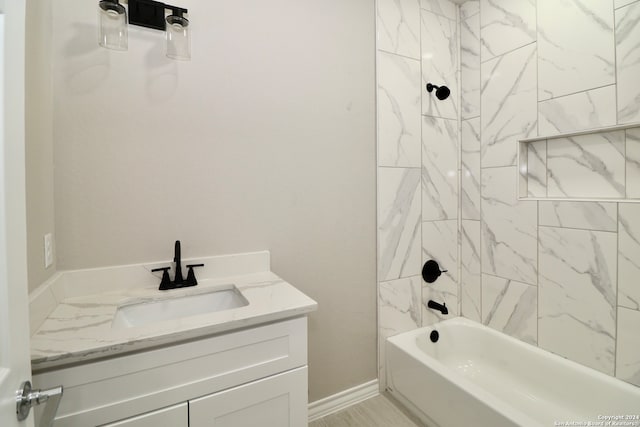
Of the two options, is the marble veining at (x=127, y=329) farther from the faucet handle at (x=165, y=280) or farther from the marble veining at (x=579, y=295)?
the marble veining at (x=579, y=295)

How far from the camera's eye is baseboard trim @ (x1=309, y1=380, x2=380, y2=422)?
1684 mm

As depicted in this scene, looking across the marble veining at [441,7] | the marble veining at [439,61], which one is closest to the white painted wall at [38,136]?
the marble veining at [439,61]

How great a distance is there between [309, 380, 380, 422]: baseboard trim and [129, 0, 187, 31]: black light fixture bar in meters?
2.13

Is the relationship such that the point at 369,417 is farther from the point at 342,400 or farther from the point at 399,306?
the point at 399,306

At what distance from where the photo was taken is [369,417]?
1706 millimetres

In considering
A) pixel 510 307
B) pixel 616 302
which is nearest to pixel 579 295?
pixel 616 302

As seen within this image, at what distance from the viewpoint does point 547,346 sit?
1.73 m

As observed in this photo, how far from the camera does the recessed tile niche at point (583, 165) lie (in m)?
1.43

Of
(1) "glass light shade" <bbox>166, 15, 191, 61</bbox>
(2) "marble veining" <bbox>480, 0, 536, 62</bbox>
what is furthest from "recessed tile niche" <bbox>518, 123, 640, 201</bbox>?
(1) "glass light shade" <bbox>166, 15, 191, 61</bbox>

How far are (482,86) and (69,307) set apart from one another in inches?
104

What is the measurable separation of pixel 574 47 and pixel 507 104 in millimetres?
402

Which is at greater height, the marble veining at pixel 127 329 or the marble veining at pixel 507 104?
the marble veining at pixel 507 104

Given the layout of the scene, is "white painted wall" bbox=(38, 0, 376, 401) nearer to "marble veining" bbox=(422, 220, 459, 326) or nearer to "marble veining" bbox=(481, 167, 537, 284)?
"marble veining" bbox=(422, 220, 459, 326)

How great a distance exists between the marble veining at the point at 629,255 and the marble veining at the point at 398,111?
3.53ft
